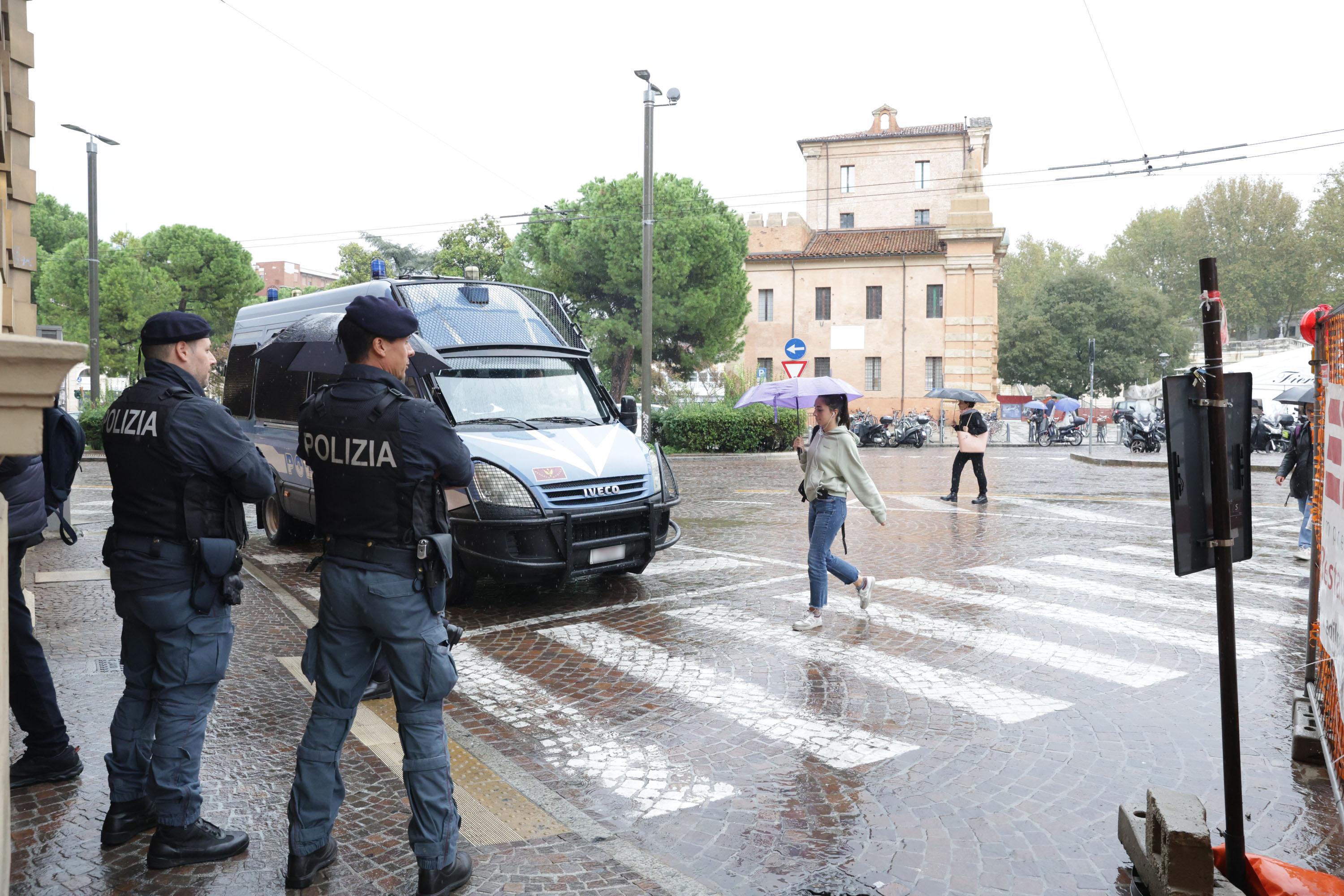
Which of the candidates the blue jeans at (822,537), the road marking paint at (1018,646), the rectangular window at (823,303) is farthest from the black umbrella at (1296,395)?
the rectangular window at (823,303)

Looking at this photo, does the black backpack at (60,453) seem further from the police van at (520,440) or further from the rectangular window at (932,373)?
the rectangular window at (932,373)

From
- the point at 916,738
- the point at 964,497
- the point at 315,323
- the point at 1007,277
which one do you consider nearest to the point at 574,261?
the point at 964,497

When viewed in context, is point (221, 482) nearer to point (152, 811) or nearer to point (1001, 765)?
point (152, 811)

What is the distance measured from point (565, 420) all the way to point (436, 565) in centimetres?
512

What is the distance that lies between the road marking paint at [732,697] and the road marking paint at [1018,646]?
3.55 ft

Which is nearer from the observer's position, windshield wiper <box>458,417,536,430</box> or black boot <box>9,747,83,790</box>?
black boot <box>9,747,83,790</box>

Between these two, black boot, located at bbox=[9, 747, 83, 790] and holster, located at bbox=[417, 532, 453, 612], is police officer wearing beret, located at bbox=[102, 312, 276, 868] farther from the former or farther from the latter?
black boot, located at bbox=[9, 747, 83, 790]

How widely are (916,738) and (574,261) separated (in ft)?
110

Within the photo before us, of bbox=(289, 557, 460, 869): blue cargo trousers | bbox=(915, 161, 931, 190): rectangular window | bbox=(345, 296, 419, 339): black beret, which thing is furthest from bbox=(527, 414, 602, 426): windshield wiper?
bbox=(915, 161, 931, 190): rectangular window

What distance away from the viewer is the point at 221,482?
3596 mm

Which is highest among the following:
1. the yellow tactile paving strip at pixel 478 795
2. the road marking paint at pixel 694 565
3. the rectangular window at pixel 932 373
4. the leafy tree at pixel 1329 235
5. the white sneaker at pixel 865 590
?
the leafy tree at pixel 1329 235

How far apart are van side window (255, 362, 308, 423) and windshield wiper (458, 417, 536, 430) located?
7.60ft

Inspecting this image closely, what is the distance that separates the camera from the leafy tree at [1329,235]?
200 feet

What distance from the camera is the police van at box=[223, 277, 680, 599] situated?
7.25 meters
